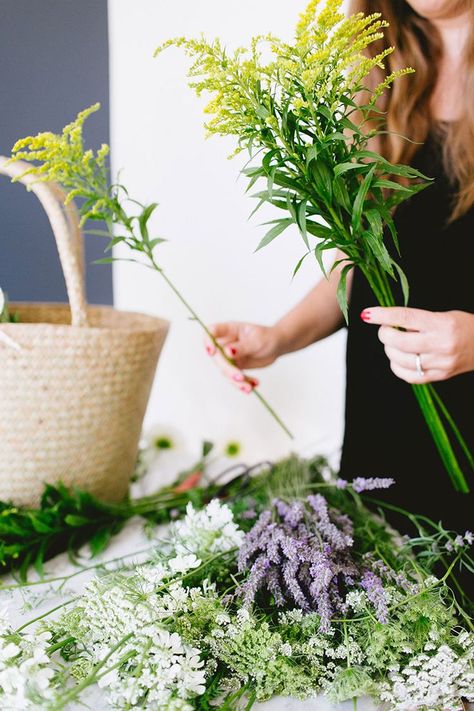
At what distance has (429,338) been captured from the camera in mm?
658

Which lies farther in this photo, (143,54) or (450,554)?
(143,54)

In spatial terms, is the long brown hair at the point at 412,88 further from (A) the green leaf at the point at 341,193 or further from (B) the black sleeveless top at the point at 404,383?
(A) the green leaf at the point at 341,193

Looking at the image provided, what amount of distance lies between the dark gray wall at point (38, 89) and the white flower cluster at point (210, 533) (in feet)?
2.83

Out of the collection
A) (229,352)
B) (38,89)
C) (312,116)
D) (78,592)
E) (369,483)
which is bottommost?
(78,592)

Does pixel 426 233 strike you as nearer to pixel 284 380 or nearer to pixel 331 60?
pixel 331 60

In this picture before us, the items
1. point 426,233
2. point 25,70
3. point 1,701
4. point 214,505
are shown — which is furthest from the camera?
point 25,70

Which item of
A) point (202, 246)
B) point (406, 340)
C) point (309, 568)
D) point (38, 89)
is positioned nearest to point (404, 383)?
point (406, 340)

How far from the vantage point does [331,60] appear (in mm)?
543

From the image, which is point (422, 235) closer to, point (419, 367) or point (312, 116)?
point (419, 367)

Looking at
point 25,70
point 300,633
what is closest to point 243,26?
point 25,70

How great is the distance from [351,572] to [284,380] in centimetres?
94

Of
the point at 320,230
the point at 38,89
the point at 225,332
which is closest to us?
the point at 320,230

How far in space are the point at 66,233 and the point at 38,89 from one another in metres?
0.62

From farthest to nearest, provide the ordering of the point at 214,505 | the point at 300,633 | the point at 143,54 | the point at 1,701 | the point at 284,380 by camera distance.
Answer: the point at 284,380 < the point at 143,54 < the point at 214,505 < the point at 300,633 < the point at 1,701
